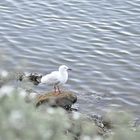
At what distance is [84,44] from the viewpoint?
787 inches

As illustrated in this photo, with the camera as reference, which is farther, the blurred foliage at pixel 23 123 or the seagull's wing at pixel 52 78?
the seagull's wing at pixel 52 78

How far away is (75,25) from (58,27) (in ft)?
2.65

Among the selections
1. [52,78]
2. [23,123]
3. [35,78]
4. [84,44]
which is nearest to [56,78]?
[52,78]

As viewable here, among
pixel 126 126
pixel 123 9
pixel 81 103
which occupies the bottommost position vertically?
pixel 81 103

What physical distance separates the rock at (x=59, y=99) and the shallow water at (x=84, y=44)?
1.91 ft

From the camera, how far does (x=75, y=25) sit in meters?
21.6

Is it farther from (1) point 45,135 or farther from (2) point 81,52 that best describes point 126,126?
(2) point 81,52

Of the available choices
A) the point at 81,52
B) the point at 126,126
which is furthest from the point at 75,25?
the point at 126,126

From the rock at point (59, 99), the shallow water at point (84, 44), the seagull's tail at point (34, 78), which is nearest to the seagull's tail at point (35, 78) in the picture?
the seagull's tail at point (34, 78)

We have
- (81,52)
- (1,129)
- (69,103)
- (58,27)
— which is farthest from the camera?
(58,27)

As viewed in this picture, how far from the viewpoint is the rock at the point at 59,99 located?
46.6 ft

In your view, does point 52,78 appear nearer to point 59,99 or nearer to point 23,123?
point 59,99

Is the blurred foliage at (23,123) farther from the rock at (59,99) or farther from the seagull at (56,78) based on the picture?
the seagull at (56,78)

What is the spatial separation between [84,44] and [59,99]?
583 cm
